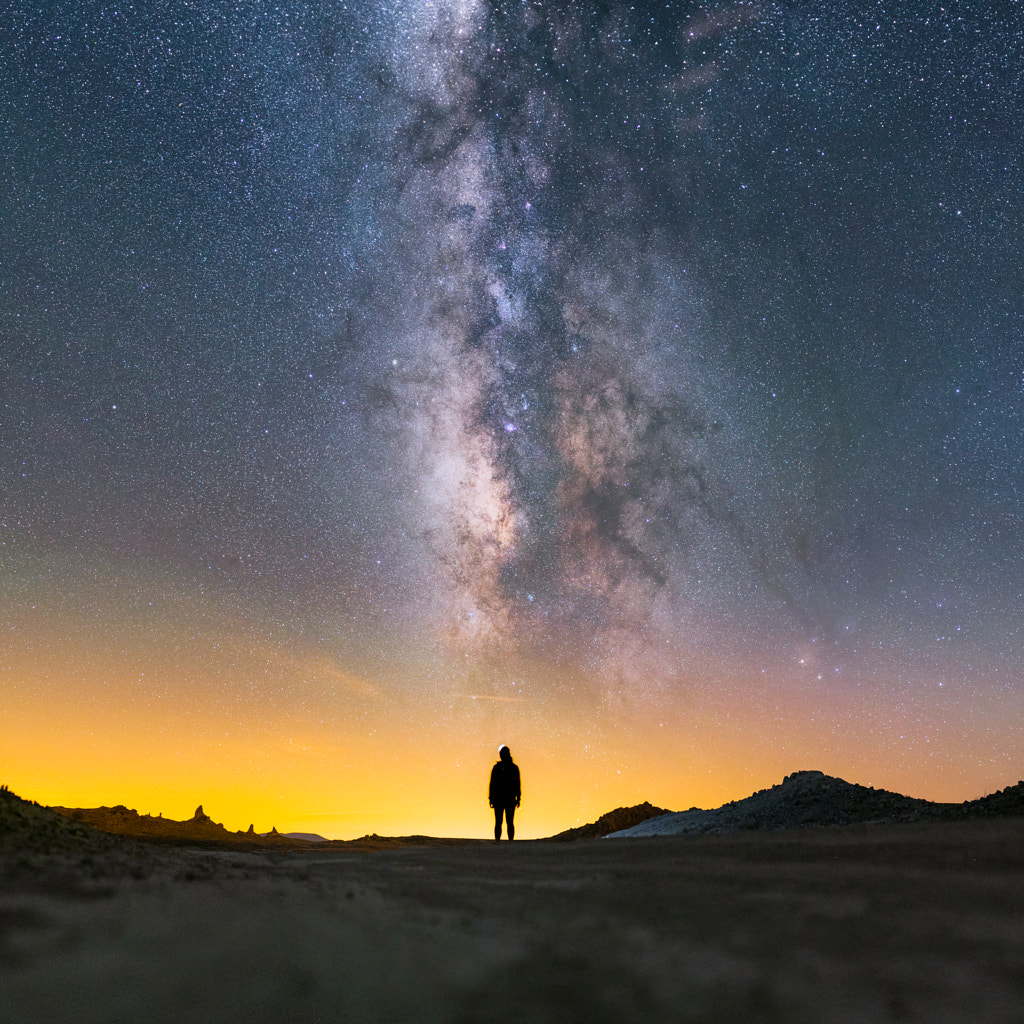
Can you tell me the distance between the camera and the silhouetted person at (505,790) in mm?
11852

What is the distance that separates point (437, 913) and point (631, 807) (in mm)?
20525

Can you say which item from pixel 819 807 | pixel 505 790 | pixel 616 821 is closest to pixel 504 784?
pixel 505 790

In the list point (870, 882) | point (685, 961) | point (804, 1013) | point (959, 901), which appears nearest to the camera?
point (804, 1013)

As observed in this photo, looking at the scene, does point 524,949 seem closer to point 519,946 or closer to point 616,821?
point 519,946

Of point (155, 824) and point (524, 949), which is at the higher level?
point (155, 824)

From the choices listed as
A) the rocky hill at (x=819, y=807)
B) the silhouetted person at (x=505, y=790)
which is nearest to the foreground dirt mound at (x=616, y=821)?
the rocky hill at (x=819, y=807)

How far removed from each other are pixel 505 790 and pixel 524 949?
10714mm

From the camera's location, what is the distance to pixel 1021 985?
144cm

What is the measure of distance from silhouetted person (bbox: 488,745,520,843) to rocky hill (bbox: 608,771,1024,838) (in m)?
2.42

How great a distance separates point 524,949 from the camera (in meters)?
1.76

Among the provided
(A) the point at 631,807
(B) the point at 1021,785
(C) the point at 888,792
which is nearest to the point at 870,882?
(B) the point at 1021,785

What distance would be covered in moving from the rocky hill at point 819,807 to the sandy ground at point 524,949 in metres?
8.77

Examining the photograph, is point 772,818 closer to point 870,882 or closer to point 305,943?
point 870,882

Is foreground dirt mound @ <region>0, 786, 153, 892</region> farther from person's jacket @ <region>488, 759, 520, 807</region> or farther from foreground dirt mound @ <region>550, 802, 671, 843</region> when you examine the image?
foreground dirt mound @ <region>550, 802, 671, 843</region>
